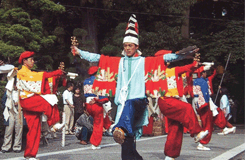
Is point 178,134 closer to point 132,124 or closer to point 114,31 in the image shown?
point 132,124

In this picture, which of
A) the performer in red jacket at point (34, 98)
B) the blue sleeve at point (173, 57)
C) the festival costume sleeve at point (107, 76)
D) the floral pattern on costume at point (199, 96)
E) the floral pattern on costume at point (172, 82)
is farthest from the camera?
the floral pattern on costume at point (199, 96)

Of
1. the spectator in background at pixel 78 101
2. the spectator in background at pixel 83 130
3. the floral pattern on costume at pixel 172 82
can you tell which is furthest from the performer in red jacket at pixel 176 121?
the spectator in background at pixel 78 101

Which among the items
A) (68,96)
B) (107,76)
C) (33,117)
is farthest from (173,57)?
(68,96)

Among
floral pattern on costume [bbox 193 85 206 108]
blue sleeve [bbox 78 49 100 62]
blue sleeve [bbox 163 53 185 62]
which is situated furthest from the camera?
floral pattern on costume [bbox 193 85 206 108]

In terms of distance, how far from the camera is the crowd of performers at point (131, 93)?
7.05 metres

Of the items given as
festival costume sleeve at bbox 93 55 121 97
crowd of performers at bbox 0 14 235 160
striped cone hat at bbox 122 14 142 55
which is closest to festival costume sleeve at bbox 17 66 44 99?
crowd of performers at bbox 0 14 235 160

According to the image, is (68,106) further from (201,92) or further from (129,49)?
(129,49)

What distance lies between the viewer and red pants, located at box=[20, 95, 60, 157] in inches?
350

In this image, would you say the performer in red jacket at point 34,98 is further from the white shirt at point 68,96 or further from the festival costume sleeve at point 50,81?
the white shirt at point 68,96

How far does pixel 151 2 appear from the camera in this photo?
22406 mm

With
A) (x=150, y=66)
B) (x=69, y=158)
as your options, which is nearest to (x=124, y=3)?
(x=69, y=158)

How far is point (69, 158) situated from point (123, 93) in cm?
327

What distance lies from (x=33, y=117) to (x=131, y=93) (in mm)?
2669

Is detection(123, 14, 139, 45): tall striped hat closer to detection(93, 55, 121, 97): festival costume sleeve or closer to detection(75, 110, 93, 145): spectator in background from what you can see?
detection(93, 55, 121, 97): festival costume sleeve
